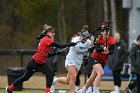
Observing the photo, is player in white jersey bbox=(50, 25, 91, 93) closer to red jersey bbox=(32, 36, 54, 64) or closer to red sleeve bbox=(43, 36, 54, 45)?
red jersey bbox=(32, 36, 54, 64)

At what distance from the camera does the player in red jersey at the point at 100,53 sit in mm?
21406

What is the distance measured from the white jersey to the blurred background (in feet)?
99.0

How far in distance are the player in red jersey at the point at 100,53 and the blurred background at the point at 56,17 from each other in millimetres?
30041

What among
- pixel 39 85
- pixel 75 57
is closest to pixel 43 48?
pixel 75 57

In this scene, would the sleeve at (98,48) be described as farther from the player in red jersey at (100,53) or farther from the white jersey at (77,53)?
the white jersey at (77,53)

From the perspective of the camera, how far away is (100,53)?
2167 cm

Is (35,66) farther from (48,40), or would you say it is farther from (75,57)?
(75,57)

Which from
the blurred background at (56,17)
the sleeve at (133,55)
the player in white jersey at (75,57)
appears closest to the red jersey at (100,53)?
the player in white jersey at (75,57)

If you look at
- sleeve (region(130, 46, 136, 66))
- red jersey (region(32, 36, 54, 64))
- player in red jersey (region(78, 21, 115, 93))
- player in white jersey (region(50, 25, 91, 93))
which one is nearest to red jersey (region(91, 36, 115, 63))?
player in red jersey (region(78, 21, 115, 93))

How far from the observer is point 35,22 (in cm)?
5856

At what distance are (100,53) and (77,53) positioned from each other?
66cm

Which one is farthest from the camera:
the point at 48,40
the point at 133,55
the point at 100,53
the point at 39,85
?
the point at 39,85

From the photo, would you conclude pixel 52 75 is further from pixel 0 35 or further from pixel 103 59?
pixel 0 35

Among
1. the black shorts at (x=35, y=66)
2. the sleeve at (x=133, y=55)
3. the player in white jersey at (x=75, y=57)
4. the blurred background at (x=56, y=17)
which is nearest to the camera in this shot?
the black shorts at (x=35, y=66)
